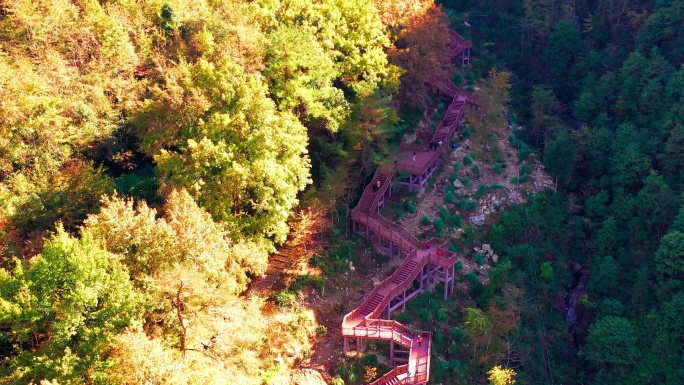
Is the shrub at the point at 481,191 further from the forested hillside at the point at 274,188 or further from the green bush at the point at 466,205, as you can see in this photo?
the forested hillside at the point at 274,188

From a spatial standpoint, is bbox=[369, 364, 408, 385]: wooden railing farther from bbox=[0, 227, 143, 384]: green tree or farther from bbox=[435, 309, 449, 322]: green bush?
bbox=[0, 227, 143, 384]: green tree

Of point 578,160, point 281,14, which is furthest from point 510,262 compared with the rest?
point 281,14

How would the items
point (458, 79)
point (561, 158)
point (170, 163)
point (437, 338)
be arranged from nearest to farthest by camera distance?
point (170, 163)
point (437, 338)
point (561, 158)
point (458, 79)

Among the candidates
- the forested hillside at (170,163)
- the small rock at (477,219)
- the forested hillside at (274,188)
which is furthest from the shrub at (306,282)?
the small rock at (477,219)

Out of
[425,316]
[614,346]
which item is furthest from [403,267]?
[614,346]

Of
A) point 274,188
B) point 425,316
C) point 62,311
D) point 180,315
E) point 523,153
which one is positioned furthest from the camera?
point 523,153

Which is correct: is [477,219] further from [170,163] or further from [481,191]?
[170,163]
